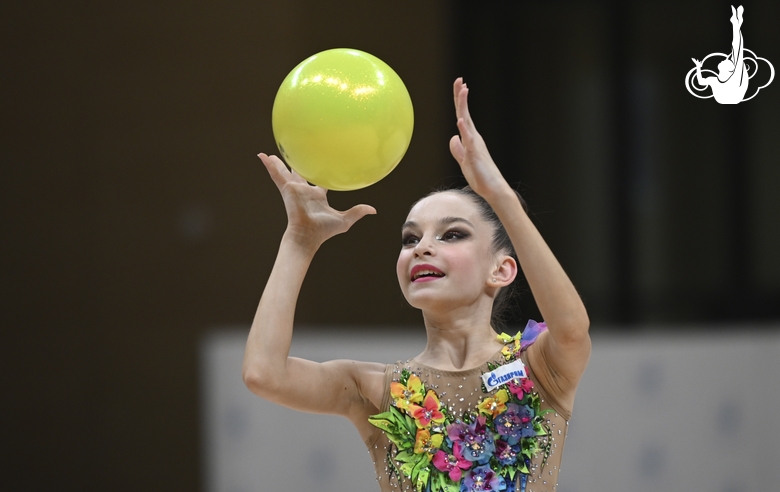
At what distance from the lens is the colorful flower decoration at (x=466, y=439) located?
73.9 inches

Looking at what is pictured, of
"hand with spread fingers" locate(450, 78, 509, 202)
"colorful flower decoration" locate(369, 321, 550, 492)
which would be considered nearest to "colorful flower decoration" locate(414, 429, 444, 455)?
"colorful flower decoration" locate(369, 321, 550, 492)

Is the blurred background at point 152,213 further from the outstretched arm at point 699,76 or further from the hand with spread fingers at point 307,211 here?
the hand with spread fingers at point 307,211

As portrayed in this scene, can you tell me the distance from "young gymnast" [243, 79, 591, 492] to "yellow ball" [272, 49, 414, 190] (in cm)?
13

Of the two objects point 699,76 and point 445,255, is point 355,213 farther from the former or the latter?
point 699,76

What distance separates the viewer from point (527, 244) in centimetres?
170

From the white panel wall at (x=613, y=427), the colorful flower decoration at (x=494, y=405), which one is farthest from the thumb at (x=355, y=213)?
the white panel wall at (x=613, y=427)

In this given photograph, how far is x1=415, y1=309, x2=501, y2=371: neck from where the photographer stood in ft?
6.60

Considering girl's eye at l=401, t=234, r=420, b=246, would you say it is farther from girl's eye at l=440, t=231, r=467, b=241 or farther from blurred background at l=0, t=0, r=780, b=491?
blurred background at l=0, t=0, r=780, b=491

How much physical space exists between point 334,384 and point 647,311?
10.4 feet

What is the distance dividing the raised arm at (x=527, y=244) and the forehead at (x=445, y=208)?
0.32 metres

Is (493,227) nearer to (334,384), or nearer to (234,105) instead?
(334,384)

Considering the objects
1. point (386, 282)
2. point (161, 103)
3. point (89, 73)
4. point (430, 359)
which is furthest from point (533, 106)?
point (430, 359)

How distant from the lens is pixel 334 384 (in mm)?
1974

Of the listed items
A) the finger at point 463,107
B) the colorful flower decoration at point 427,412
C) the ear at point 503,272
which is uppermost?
the finger at point 463,107
